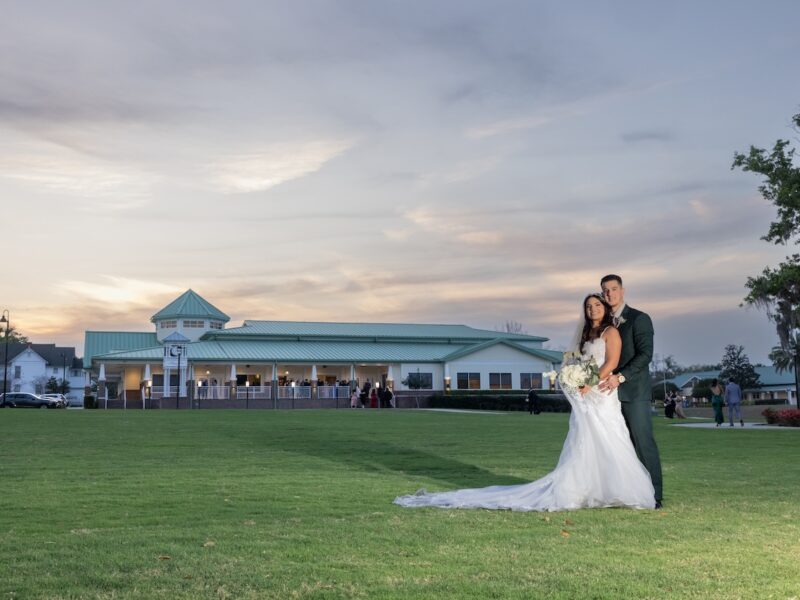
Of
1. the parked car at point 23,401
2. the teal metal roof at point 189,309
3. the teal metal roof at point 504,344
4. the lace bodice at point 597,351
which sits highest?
the teal metal roof at point 189,309

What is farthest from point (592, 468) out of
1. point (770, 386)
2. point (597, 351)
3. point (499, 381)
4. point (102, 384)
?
point (770, 386)

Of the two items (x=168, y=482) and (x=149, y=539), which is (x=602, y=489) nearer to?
(x=149, y=539)

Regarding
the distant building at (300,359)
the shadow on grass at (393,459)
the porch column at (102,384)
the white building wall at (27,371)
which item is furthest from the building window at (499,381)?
the white building wall at (27,371)

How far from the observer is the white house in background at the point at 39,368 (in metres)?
113

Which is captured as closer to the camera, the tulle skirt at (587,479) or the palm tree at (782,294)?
the tulle skirt at (587,479)

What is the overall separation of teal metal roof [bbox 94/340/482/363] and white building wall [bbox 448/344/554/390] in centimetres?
Answer: 194

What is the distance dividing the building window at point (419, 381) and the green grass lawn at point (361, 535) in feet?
188

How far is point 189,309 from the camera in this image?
242 ft

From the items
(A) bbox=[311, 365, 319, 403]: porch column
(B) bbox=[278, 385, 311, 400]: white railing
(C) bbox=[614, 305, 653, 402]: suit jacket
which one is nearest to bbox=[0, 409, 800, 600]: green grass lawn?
(C) bbox=[614, 305, 653, 402]: suit jacket

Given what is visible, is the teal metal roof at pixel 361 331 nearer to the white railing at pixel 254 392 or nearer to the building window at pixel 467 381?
the building window at pixel 467 381

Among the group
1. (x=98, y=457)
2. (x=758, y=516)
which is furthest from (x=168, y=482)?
(x=758, y=516)

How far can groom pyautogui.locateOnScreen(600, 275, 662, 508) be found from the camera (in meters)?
9.19

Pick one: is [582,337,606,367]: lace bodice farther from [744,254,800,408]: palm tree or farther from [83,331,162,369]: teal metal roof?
[83,331,162,369]: teal metal roof

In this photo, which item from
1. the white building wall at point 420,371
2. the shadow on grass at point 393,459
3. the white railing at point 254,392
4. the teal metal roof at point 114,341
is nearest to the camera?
the shadow on grass at point 393,459
